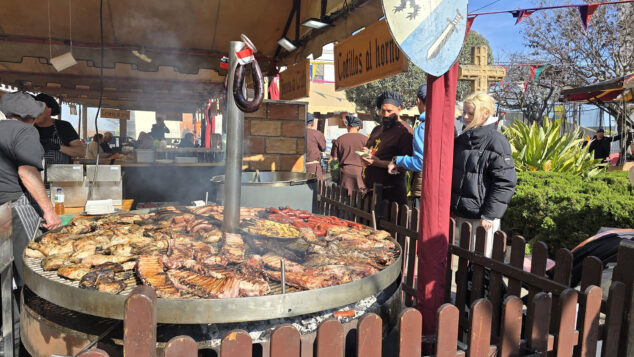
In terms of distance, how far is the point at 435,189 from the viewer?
2490 mm

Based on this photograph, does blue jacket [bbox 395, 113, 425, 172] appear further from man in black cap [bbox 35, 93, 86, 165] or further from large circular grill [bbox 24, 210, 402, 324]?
man in black cap [bbox 35, 93, 86, 165]

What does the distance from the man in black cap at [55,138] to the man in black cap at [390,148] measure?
433cm

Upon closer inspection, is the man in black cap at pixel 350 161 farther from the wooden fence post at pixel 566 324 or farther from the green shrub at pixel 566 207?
the wooden fence post at pixel 566 324

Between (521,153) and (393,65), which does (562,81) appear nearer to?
(521,153)

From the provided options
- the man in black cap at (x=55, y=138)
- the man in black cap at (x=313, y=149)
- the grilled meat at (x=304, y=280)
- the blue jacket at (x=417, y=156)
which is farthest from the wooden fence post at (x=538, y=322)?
the man in black cap at (x=313, y=149)

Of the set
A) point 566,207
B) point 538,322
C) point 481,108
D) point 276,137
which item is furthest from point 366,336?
point 276,137

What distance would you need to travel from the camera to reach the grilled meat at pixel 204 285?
6.62 feet

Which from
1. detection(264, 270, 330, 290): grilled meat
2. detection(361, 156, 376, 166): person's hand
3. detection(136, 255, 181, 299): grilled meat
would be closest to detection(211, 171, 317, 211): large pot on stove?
detection(361, 156, 376, 166): person's hand

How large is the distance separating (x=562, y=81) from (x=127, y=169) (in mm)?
21769

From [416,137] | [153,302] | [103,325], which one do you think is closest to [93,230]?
[103,325]

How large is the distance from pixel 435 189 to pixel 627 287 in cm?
119

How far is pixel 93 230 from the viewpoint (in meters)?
3.21

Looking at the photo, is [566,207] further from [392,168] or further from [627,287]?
[627,287]

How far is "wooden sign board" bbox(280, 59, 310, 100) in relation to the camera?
632cm
